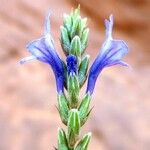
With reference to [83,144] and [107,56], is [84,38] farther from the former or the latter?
[83,144]

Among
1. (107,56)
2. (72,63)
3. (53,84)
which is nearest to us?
(72,63)

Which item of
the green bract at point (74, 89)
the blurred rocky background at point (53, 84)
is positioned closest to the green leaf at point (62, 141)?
the green bract at point (74, 89)

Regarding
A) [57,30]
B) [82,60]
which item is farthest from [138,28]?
[82,60]

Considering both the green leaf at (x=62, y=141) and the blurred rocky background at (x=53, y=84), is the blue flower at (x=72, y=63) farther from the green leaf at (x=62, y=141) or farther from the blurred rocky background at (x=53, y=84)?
the blurred rocky background at (x=53, y=84)

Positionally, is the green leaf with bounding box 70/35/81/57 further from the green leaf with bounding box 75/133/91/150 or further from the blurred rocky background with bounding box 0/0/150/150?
the blurred rocky background with bounding box 0/0/150/150

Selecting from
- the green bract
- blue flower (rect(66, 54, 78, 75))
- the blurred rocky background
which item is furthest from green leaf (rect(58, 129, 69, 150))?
the blurred rocky background

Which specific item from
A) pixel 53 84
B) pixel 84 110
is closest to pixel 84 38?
pixel 84 110
